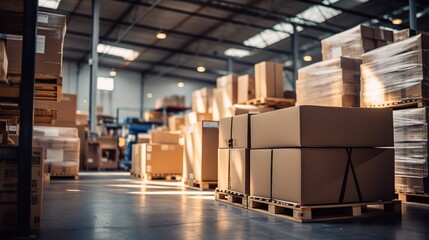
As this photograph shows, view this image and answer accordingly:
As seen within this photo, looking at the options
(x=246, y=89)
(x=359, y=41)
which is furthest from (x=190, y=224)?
(x=246, y=89)

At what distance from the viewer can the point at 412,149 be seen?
514 cm

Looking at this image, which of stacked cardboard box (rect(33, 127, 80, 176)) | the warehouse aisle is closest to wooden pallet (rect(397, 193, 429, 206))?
the warehouse aisle

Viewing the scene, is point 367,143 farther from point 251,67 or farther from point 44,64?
point 251,67

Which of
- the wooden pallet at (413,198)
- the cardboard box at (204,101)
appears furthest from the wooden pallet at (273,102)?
the wooden pallet at (413,198)

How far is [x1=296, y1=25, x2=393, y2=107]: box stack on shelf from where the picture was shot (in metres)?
5.95

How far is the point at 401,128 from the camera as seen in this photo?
5297mm

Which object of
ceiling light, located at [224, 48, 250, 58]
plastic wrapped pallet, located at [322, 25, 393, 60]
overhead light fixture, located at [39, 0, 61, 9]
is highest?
overhead light fixture, located at [39, 0, 61, 9]

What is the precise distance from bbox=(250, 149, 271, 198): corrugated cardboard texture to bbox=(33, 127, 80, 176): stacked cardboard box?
569 cm

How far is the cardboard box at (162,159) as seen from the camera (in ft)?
30.8

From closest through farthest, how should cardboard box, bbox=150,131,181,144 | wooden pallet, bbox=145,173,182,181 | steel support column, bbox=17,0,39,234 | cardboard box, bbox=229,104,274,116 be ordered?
1. steel support column, bbox=17,0,39,234
2. cardboard box, bbox=229,104,274,116
3. wooden pallet, bbox=145,173,182,181
4. cardboard box, bbox=150,131,181,144

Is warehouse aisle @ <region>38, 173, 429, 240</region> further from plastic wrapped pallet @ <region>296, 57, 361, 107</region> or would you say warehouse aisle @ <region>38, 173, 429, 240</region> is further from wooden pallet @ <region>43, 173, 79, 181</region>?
wooden pallet @ <region>43, 173, 79, 181</region>

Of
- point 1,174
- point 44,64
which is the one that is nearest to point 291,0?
point 44,64

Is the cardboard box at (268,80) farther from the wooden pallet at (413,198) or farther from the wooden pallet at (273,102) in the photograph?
the wooden pallet at (413,198)

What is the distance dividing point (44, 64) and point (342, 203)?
3244mm
